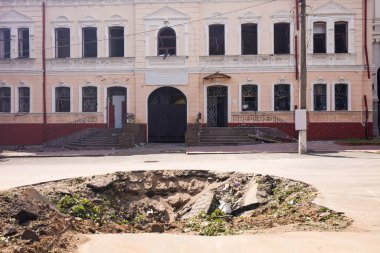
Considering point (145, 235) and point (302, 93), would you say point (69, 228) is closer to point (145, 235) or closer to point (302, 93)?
point (145, 235)

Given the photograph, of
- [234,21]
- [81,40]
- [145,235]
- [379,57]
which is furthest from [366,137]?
[145,235]

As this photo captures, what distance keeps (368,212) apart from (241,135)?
754 inches

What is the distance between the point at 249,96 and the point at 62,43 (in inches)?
509

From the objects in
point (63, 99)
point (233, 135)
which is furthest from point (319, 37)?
point (63, 99)

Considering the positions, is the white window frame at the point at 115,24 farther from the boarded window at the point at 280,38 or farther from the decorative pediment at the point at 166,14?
the boarded window at the point at 280,38

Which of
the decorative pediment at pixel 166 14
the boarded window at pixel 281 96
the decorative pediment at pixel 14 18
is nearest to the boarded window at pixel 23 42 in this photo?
the decorative pediment at pixel 14 18

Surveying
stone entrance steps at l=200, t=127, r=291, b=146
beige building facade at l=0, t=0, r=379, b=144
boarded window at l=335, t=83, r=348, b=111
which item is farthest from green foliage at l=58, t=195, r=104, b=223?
boarded window at l=335, t=83, r=348, b=111

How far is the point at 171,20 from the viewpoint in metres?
29.0

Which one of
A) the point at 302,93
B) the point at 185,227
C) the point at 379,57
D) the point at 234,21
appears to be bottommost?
the point at 185,227

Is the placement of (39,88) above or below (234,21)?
below

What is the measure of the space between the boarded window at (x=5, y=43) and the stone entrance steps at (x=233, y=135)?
14456 mm

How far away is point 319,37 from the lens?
94.3 feet

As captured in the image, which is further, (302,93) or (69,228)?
(302,93)

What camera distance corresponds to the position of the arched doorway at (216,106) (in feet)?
95.7
